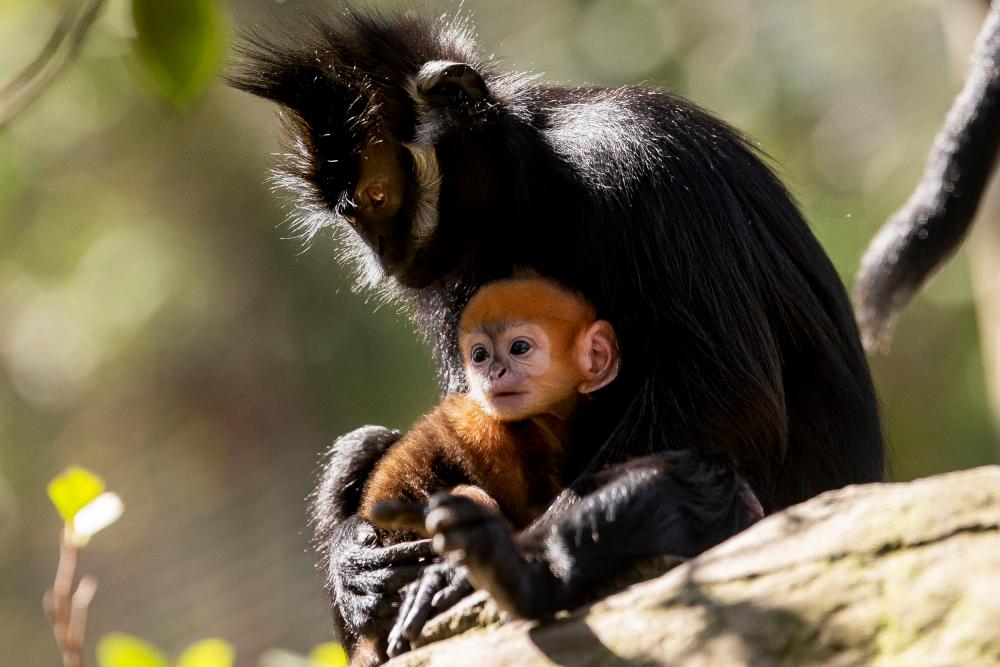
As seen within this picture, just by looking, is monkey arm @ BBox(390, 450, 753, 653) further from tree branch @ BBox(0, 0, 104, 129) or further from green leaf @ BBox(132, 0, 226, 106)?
tree branch @ BBox(0, 0, 104, 129)

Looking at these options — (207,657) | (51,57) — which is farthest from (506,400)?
(51,57)

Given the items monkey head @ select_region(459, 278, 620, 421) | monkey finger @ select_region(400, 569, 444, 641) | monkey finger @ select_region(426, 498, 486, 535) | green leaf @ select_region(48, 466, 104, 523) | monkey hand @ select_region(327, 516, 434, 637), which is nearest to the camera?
monkey finger @ select_region(426, 498, 486, 535)

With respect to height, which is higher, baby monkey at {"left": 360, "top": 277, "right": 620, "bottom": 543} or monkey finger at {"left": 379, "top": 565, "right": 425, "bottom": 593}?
baby monkey at {"left": 360, "top": 277, "right": 620, "bottom": 543}

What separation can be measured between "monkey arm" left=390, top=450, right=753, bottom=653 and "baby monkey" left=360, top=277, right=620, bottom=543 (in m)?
0.42

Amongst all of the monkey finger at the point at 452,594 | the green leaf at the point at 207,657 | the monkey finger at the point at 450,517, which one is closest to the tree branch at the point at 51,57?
the monkey finger at the point at 450,517

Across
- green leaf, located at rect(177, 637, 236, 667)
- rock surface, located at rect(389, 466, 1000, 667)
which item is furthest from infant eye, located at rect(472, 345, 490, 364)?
rock surface, located at rect(389, 466, 1000, 667)

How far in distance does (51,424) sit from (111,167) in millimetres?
3568

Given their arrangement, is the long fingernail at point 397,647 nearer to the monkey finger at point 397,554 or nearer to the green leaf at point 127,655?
the monkey finger at point 397,554

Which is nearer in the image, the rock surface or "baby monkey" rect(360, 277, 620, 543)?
the rock surface

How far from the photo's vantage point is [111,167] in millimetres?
18734

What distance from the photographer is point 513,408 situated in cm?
441

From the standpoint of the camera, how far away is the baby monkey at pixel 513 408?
14.3 ft

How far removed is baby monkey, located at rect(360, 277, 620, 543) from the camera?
172 inches

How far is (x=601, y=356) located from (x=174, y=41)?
2.21 m
